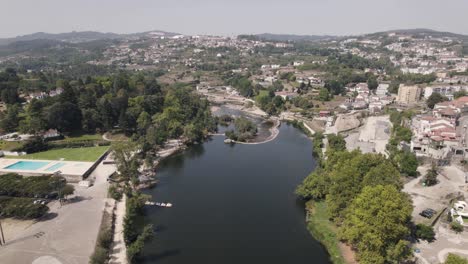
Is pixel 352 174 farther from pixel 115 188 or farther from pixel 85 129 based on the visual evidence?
pixel 85 129

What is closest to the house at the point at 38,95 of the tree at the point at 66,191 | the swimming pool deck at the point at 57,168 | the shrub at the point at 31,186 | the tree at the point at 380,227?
the swimming pool deck at the point at 57,168

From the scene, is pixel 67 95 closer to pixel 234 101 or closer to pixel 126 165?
pixel 126 165

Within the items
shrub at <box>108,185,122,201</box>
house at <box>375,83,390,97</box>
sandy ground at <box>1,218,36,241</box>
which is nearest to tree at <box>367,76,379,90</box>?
house at <box>375,83,390,97</box>

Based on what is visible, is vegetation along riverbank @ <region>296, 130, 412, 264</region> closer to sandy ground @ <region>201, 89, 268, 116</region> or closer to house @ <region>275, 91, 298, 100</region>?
sandy ground @ <region>201, 89, 268, 116</region>

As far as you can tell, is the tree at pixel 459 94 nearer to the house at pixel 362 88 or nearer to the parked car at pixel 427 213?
the house at pixel 362 88

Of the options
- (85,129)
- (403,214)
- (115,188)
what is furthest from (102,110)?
(403,214)
